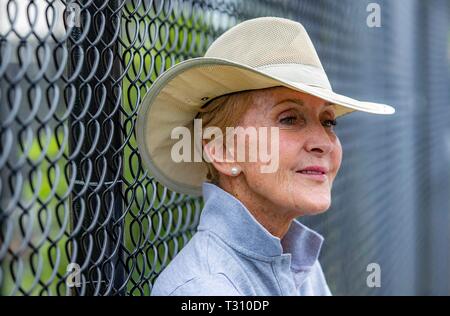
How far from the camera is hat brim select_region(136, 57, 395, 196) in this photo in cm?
204

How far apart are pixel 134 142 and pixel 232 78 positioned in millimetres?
520

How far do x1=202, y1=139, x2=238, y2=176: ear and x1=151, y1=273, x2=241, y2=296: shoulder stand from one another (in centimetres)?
37

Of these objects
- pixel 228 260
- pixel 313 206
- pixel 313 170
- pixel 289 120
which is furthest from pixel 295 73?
pixel 228 260

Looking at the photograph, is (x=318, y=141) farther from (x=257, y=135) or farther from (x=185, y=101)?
(x=185, y=101)

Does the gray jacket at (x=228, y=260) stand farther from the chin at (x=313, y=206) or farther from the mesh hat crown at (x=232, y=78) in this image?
the mesh hat crown at (x=232, y=78)

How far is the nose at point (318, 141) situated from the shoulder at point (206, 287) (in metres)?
0.47

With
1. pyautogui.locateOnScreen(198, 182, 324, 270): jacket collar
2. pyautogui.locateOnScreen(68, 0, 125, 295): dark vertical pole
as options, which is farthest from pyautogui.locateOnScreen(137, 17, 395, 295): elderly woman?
pyautogui.locateOnScreen(68, 0, 125, 295): dark vertical pole

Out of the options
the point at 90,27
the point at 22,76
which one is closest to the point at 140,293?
the point at 90,27

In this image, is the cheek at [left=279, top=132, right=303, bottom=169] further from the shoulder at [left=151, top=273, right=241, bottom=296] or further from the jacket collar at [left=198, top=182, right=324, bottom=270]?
the shoulder at [left=151, top=273, right=241, bottom=296]

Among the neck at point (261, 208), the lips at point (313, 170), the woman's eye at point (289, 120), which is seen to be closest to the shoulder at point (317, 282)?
the neck at point (261, 208)

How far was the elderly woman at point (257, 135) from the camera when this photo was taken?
2.05 metres

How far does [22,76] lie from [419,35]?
5626 millimetres

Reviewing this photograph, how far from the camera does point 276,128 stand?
2.12 metres
